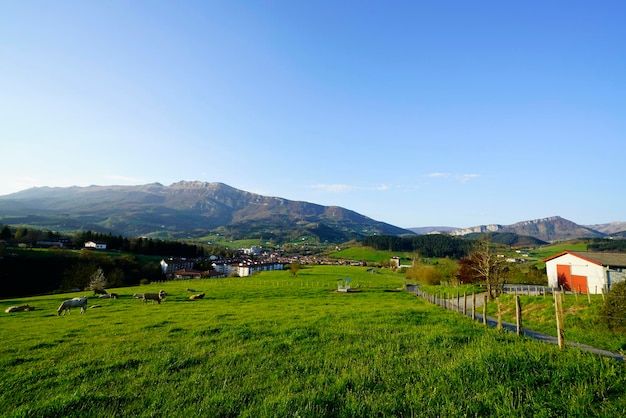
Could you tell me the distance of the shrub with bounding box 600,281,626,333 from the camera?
1803cm

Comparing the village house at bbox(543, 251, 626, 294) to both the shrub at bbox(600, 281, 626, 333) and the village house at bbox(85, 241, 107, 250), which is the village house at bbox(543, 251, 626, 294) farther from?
the village house at bbox(85, 241, 107, 250)

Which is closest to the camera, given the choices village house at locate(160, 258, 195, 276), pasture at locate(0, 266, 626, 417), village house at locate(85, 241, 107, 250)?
pasture at locate(0, 266, 626, 417)

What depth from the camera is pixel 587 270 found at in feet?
136

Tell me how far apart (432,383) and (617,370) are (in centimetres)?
504

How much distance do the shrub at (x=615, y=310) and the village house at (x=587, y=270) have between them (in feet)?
67.8

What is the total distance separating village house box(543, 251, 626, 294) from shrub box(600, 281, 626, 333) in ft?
67.8

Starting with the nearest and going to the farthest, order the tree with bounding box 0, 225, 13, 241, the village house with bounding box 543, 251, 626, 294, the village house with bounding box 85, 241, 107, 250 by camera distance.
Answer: the village house with bounding box 543, 251, 626, 294 < the tree with bounding box 0, 225, 13, 241 < the village house with bounding box 85, 241, 107, 250

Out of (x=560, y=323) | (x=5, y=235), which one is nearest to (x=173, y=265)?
(x=5, y=235)

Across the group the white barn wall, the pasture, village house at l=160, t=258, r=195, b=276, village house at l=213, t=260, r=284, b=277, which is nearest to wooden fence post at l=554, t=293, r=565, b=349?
the pasture

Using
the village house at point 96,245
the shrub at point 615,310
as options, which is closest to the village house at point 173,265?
the village house at point 96,245

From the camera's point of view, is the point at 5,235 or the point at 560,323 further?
the point at 5,235

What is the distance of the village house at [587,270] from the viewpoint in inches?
1501

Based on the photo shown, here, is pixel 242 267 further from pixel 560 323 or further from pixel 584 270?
pixel 560 323

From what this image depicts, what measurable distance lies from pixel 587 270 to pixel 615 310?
29848 millimetres
